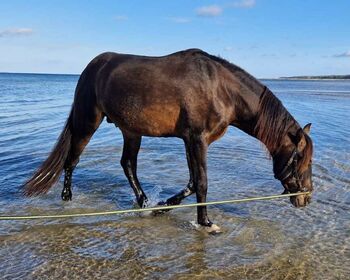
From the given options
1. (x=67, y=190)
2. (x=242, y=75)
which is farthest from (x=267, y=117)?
(x=67, y=190)

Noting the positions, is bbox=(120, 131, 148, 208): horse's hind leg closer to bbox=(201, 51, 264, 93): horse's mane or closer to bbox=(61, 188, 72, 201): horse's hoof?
bbox=(61, 188, 72, 201): horse's hoof

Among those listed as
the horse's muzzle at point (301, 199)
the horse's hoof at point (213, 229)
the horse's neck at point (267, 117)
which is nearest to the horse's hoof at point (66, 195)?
the horse's hoof at point (213, 229)

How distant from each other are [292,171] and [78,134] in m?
3.09

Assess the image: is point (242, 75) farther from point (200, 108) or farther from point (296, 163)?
point (296, 163)

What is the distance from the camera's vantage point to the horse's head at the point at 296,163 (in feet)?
17.2

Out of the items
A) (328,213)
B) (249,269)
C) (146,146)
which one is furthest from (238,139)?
(249,269)

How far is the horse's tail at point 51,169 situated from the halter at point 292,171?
314 cm

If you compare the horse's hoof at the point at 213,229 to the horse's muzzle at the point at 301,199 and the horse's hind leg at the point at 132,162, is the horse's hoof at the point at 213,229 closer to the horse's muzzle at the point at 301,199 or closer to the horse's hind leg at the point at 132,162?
the horse's muzzle at the point at 301,199

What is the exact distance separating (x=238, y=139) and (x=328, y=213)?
663cm

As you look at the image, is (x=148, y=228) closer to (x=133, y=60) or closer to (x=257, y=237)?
(x=257, y=237)

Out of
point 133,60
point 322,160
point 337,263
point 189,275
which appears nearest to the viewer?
point 189,275

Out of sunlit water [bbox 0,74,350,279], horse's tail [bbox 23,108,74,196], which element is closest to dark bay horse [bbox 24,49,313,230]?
sunlit water [bbox 0,74,350,279]

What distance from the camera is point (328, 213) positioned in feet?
19.5

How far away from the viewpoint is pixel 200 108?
5.33 meters
